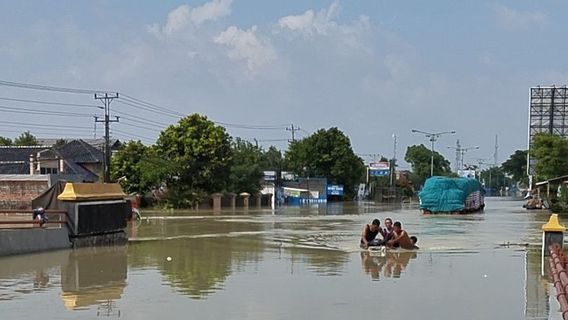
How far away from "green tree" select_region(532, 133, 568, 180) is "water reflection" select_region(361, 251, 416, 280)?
4537 centimetres

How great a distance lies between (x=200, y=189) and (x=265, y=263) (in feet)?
171

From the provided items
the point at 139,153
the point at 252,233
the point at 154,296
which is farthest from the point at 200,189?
the point at 154,296

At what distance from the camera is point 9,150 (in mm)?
71875

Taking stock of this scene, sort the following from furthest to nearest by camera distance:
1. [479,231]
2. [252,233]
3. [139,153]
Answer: [139,153] < [479,231] < [252,233]

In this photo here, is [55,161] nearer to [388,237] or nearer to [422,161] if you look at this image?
[388,237]

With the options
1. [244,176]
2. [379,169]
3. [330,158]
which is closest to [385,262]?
[244,176]

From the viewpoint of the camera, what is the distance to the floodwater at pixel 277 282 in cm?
1172

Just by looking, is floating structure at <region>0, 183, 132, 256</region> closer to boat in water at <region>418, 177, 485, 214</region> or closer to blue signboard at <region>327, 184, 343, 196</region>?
boat in water at <region>418, 177, 485, 214</region>

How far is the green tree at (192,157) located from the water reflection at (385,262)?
48360 mm

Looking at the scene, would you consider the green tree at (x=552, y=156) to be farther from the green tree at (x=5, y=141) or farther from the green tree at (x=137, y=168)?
the green tree at (x=5, y=141)

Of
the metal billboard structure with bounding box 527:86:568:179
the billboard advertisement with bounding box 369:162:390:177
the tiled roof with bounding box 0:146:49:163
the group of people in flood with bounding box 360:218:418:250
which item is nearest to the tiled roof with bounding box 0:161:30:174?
the tiled roof with bounding box 0:146:49:163

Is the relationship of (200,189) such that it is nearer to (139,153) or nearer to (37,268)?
(139,153)

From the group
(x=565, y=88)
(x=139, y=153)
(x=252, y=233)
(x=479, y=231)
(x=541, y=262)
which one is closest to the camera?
(x=541, y=262)

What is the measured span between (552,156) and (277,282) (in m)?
53.2
